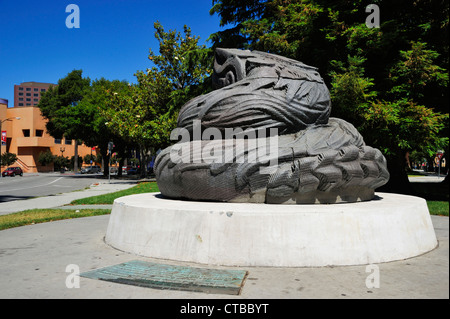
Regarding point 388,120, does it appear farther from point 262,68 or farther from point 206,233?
point 206,233

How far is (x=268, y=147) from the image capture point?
4895mm

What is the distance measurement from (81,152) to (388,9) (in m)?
63.6

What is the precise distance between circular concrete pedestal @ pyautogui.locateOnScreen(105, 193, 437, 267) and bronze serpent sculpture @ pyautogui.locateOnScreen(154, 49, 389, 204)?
23.1 inches

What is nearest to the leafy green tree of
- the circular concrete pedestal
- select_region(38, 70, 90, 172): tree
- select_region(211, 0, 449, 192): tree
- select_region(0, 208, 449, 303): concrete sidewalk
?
select_region(38, 70, 90, 172): tree

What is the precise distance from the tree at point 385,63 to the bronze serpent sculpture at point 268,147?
565 cm

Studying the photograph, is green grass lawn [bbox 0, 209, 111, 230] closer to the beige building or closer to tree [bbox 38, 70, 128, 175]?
tree [bbox 38, 70, 128, 175]

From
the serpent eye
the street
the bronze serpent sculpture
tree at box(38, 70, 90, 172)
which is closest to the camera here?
the bronze serpent sculpture

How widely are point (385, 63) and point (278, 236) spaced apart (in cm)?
1044

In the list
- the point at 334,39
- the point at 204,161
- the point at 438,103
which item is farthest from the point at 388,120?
the point at 204,161

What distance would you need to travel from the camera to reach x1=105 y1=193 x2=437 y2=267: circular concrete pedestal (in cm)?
393

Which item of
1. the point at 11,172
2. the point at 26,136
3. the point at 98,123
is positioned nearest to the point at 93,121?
the point at 98,123

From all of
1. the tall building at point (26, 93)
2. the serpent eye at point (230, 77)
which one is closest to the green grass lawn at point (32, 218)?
the serpent eye at point (230, 77)

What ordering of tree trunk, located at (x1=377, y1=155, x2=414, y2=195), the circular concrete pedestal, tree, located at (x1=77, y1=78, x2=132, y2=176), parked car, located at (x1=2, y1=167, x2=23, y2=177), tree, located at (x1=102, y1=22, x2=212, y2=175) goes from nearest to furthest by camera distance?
the circular concrete pedestal
tree trunk, located at (x1=377, y1=155, x2=414, y2=195)
tree, located at (x1=102, y1=22, x2=212, y2=175)
tree, located at (x1=77, y1=78, x2=132, y2=176)
parked car, located at (x1=2, y1=167, x2=23, y2=177)

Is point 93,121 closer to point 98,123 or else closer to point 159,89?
point 98,123
